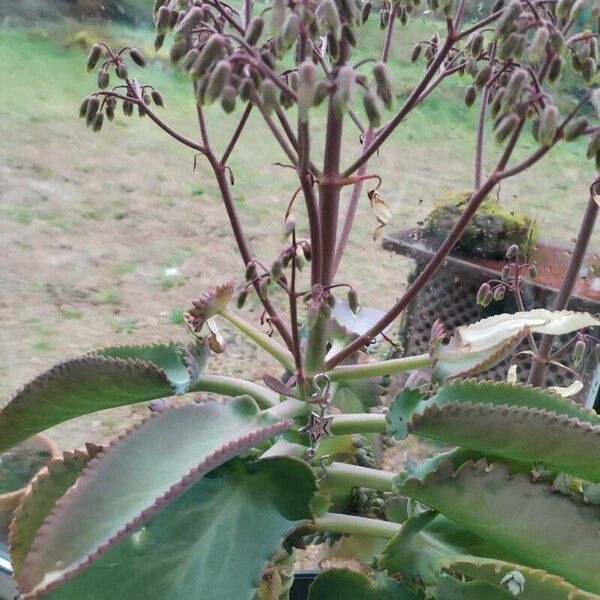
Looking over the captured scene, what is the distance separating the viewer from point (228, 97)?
14.4 inches

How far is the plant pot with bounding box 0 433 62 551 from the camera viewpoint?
747 mm

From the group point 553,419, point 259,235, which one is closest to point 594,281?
point 259,235

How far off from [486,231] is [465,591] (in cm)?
81

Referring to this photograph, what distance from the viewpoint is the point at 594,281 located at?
1.11m

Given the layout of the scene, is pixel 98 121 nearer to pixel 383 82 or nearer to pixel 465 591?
pixel 383 82

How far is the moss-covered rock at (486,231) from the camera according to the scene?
116 cm

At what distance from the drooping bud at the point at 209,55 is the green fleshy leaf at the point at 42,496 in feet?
0.78

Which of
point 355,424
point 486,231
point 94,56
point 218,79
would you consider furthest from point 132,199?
point 218,79

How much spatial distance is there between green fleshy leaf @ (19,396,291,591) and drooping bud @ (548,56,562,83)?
0.25 m

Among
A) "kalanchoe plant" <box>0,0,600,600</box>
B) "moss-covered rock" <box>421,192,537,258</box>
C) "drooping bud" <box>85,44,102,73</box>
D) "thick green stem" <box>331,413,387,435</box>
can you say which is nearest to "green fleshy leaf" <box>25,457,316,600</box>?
"kalanchoe plant" <box>0,0,600,600</box>

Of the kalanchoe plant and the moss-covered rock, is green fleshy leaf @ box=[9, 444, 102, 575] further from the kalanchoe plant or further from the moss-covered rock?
the moss-covered rock

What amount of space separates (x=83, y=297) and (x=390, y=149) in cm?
65

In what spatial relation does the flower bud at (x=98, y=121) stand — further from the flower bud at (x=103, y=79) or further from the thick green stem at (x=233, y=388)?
the thick green stem at (x=233, y=388)

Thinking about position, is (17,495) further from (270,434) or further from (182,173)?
(182,173)
